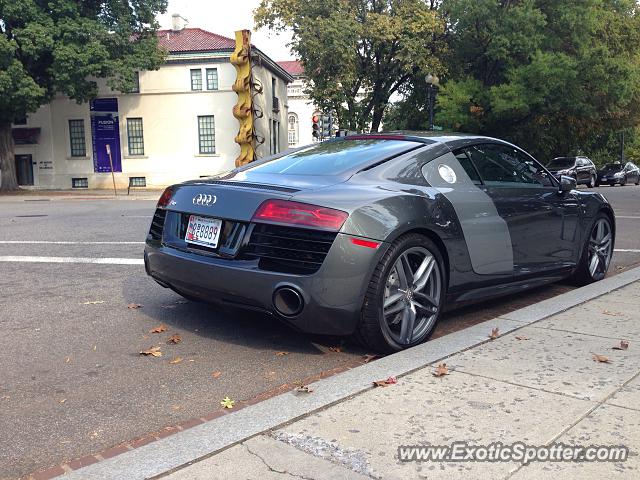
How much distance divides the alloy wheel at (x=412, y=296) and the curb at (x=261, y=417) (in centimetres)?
19

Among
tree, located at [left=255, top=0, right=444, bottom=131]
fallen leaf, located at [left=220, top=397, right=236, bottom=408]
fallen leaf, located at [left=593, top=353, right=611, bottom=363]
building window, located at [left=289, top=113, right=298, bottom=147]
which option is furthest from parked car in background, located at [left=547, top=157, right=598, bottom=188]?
building window, located at [left=289, top=113, right=298, bottom=147]

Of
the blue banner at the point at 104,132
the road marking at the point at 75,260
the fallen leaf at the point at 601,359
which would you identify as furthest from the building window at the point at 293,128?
the fallen leaf at the point at 601,359

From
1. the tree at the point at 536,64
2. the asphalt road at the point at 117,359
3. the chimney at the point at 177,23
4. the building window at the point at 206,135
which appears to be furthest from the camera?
the chimney at the point at 177,23

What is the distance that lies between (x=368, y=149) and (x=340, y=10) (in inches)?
1197

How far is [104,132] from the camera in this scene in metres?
37.6

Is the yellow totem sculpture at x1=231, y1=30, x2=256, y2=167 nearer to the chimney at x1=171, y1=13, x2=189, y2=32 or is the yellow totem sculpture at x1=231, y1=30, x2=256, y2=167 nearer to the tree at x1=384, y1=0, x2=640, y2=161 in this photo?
the chimney at x1=171, y1=13, x2=189, y2=32

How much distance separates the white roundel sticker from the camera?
464 cm

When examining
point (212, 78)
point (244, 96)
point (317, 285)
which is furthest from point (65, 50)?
point (317, 285)

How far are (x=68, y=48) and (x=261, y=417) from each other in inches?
1233

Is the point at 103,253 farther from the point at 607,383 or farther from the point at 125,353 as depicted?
the point at 607,383

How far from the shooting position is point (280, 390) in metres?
3.51

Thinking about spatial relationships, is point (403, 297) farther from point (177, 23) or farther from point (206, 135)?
point (177, 23)

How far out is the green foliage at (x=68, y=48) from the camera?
29.5m

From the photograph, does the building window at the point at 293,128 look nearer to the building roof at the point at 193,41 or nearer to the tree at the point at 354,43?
the building roof at the point at 193,41
